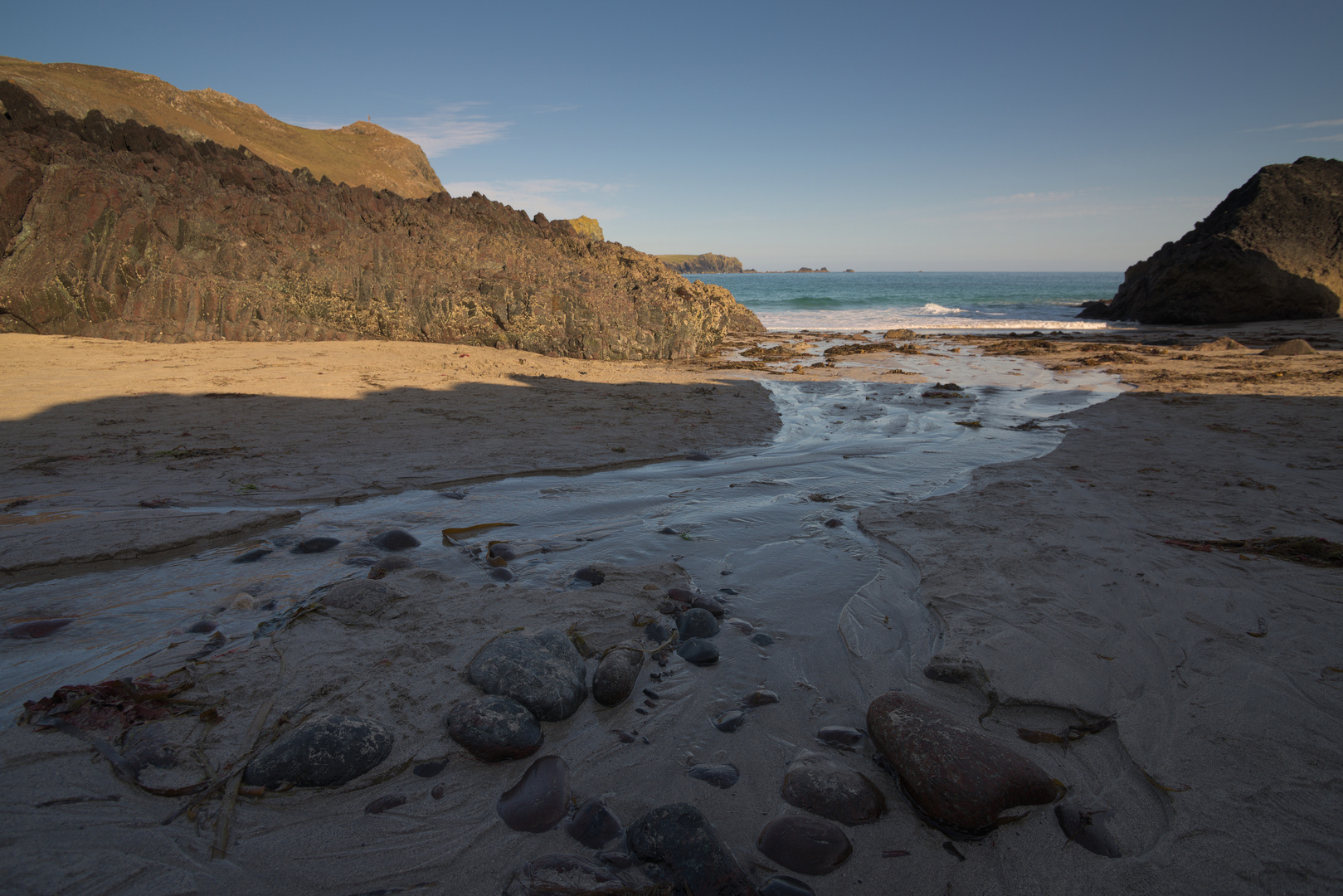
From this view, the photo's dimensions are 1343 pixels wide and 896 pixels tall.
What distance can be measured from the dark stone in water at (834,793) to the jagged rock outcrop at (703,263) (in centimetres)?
12401

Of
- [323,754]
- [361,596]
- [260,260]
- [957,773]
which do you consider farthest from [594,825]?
[260,260]

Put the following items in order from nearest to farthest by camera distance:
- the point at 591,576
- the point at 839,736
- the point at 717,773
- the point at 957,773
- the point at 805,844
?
the point at 805,844, the point at 957,773, the point at 717,773, the point at 839,736, the point at 591,576

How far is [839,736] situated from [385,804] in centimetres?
133

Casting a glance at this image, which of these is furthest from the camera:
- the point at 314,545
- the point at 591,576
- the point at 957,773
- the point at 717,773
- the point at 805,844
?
the point at 314,545

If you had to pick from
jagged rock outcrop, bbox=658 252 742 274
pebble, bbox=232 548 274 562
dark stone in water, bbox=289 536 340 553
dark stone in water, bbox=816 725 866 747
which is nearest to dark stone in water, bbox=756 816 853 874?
dark stone in water, bbox=816 725 866 747

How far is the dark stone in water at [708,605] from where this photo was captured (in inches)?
100

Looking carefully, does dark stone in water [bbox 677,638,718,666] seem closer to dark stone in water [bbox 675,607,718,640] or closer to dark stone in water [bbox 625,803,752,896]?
dark stone in water [bbox 675,607,718,640]

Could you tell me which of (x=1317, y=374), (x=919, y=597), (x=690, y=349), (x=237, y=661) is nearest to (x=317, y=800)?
(x=237, y=661)

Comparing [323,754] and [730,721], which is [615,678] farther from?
[323,754]

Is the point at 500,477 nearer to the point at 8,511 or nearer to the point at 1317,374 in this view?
the point at 8,511

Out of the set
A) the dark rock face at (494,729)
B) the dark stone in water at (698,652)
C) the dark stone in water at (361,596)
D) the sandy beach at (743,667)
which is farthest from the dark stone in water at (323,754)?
the dark stone in water at (698,652)

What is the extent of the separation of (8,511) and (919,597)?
15.3 feet

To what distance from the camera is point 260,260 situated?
8453mm

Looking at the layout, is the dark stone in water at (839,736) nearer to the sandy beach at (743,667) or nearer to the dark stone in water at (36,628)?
the sandy beach at (743,667)
